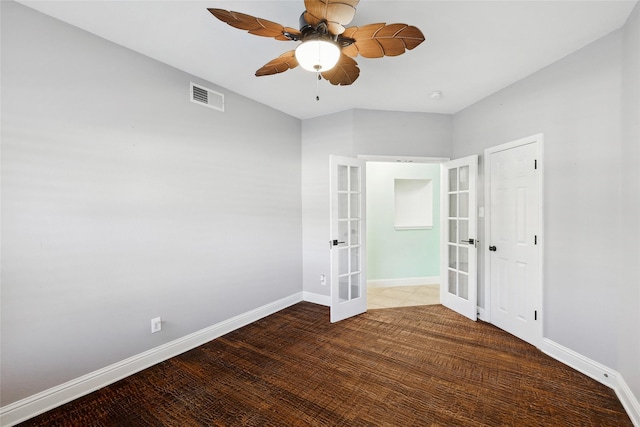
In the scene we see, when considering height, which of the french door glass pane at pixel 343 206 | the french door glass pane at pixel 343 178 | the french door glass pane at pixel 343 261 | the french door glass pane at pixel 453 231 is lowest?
the french door glass pane at pixel 343 261

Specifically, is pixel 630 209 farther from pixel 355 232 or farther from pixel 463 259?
pixel 355 232

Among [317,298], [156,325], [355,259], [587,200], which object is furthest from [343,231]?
[587,200]

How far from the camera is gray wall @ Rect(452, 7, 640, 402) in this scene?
2021mm

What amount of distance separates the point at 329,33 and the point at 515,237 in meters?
2.79

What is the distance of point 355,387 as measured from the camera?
2105 millimetres

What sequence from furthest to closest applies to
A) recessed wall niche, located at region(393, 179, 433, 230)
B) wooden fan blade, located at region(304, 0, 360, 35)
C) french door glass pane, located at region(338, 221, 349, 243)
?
recessed wall niche, located at region(393, 179, 433, 230)
french door glass pane, located at region(338, 221, 349, 243)
wooden fan blade, located at region(304, 0, 360, 35)

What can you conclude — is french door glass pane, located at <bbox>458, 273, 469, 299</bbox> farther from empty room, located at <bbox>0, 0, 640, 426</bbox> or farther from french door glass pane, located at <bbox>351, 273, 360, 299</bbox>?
french door glass pane, located at <bbox>351, 273, 360, 299</bbox>

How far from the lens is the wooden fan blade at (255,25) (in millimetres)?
1394

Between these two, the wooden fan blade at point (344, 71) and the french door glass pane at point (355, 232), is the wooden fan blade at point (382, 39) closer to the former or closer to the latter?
the wooden fan blade at point (344, 71)

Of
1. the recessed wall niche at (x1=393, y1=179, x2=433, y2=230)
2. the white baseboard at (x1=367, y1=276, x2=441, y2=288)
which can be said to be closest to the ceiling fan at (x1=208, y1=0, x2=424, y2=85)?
the recessed wall niche at (x1=393, y1=179, x2=433, y2=230)

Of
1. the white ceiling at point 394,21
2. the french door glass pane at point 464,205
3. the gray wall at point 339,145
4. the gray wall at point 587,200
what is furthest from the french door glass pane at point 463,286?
the white ceiling at point 394,21

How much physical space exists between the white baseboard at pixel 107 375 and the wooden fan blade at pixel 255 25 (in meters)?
2.70

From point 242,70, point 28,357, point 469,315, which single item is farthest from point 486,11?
point 28,357

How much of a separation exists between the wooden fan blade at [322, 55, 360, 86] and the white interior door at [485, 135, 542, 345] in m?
2.01
